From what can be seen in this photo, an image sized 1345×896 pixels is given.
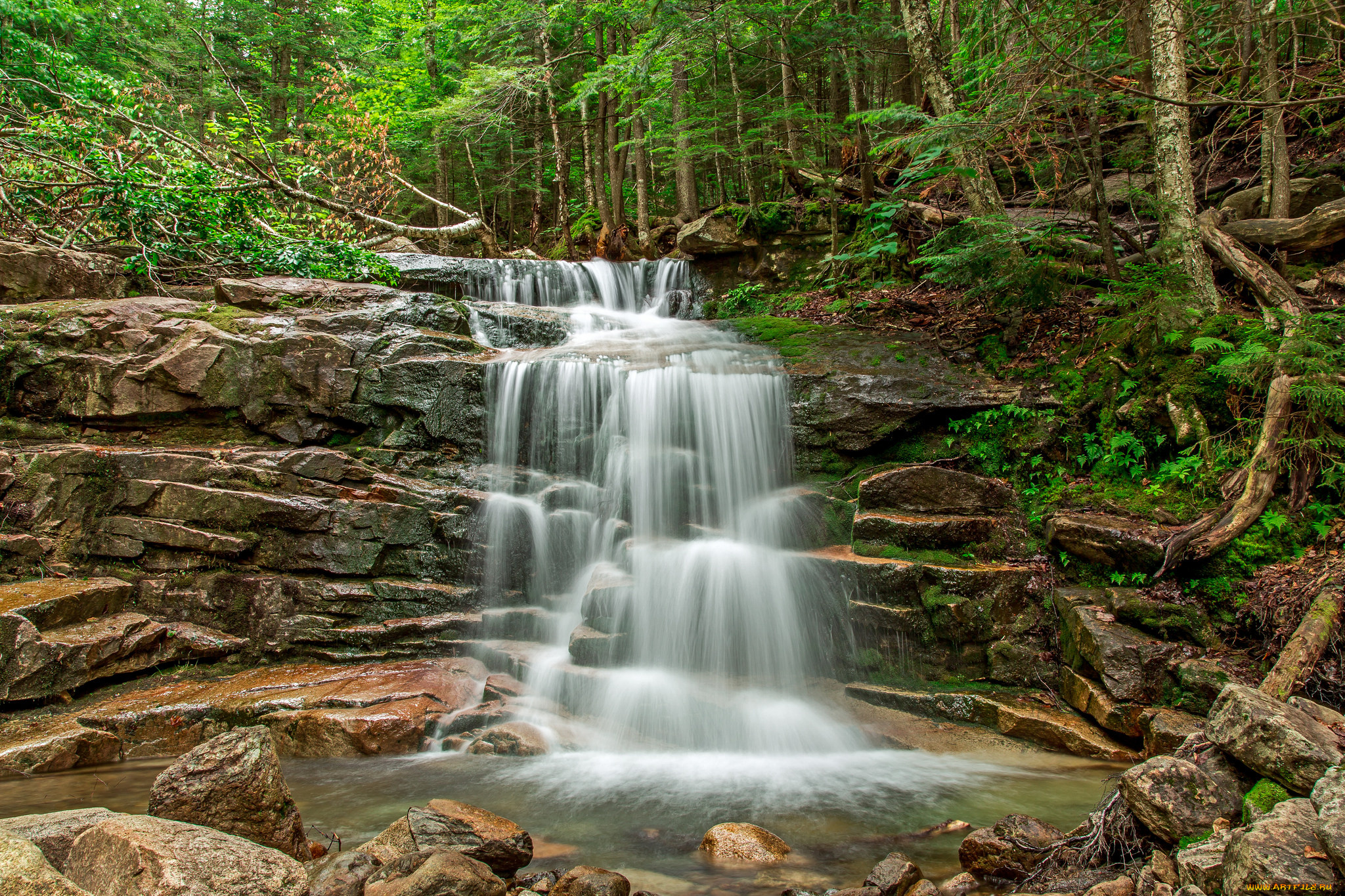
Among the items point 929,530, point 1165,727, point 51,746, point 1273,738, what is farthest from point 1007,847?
point 51,746

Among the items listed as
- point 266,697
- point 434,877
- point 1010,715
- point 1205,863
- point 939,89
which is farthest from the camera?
point 939,89

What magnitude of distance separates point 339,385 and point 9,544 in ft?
11.4

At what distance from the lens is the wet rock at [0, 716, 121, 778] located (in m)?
4.91

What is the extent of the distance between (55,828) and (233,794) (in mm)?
701

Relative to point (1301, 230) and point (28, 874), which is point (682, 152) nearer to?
point (1301, 230)

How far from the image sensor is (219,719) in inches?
225

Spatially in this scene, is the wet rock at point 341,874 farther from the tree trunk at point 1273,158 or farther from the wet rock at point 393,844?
the tree trunk at point 1273,158

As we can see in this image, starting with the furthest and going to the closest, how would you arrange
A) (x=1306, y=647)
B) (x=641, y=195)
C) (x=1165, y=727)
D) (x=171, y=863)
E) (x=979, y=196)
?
(x=641, y=195) → (x=979, y=196) → (x=1165, y=727) → (x=1306, y=647) → (x=171, y=863)

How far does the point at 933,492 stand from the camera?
282 inches

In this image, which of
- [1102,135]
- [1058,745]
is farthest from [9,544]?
[1102,135]

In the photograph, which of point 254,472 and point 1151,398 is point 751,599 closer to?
point 1151,398

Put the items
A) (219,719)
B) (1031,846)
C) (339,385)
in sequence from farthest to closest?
(339,385)
(219,719)
(1031,846)

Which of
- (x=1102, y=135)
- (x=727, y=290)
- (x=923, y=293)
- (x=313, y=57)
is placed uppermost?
(x=313, y=57)

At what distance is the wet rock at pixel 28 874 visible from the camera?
7.36ft
